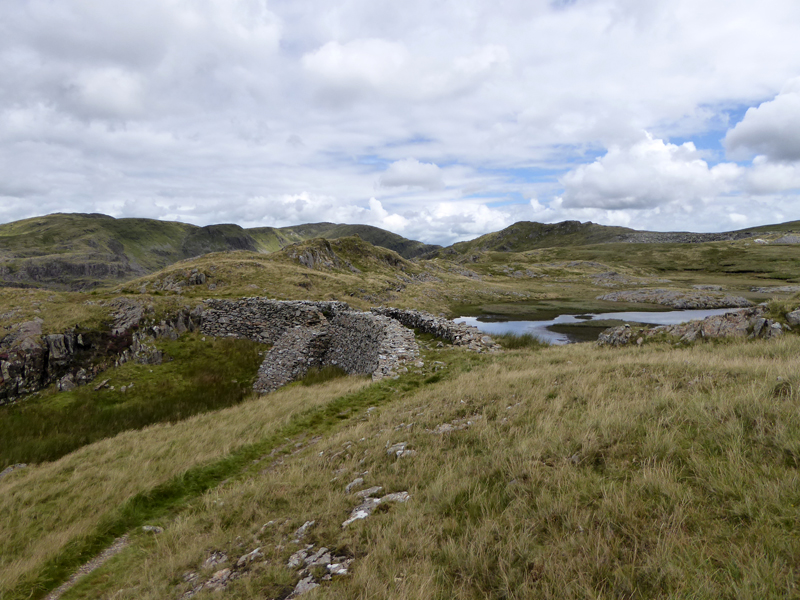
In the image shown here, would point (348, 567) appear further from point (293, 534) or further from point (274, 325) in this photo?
point (274, 325)

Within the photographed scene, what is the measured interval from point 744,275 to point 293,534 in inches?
6511

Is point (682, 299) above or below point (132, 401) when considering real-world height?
above

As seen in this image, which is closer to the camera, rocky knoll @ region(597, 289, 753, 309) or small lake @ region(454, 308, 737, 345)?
small lake @ region(454, 308, 737, 345)

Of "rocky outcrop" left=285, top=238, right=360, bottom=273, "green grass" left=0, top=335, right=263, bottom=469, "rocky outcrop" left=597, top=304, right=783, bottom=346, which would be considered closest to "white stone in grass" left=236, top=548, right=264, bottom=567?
"green grass" left=0, top=335, right=263, bottom=469

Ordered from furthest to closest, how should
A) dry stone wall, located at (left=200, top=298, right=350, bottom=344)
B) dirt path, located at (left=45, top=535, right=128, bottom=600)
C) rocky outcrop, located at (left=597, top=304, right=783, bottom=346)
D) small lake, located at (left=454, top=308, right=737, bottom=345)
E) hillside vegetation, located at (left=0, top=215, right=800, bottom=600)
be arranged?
small lake, located at (left=454, top=308, right=737, bottom=345) < dry stone wall, located at (left=200, top=298, right=350, bottom=344) < rocky outcrop, located at (left=597, top=304, right=783, bottom=346) < dirt path, located at (left=45, top=535, right=128, bottom=600) < hillside vegetation, located at (left=0, top=215, right=800, bottom=600)

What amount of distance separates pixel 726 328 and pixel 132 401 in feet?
106

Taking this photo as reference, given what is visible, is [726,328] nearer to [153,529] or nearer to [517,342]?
[517,342]

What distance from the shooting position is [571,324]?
43969mm

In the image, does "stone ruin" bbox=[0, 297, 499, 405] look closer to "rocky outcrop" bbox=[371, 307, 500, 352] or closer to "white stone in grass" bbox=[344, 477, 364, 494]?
"rocky outcrop" bbox=[371, 307, 500, 352]

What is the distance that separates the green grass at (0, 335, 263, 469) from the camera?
15734mm

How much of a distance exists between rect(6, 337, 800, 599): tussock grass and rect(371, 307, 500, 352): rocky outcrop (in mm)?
11720

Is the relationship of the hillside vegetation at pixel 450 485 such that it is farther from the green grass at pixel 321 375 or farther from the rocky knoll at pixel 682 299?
the rocky knoll at pixel 682 299

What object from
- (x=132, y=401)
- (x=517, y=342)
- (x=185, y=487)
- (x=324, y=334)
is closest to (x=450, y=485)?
(x=185, y=487)

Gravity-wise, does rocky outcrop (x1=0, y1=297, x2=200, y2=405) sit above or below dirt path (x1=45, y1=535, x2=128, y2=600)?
above
